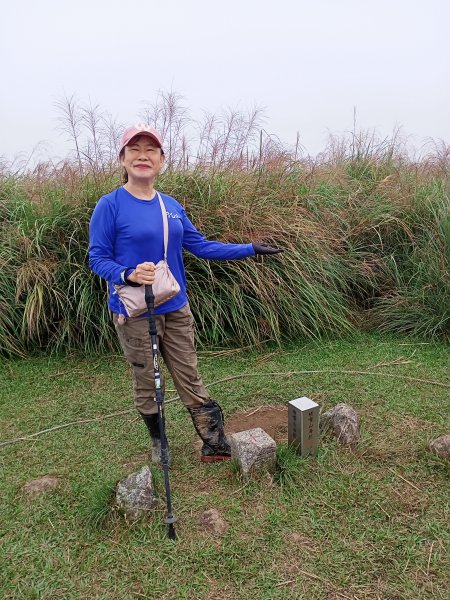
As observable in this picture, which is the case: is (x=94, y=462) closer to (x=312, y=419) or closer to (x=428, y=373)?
(x=312, y=419)

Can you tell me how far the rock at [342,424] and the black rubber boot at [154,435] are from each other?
0.90m

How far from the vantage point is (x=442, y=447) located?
252 centimetres

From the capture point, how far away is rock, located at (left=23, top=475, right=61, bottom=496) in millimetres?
2430

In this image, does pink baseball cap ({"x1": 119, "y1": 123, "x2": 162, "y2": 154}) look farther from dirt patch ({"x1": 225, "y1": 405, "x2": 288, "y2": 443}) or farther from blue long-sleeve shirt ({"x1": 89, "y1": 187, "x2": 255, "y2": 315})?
dirt patch ({"x1": 225, "y1": 405, "x2": 288, "y2": 443})

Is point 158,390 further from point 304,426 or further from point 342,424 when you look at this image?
point 342,424

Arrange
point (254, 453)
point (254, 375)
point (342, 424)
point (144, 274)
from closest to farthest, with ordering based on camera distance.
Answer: point (144, 274), point (254, 453), point (342, 424), point (254, 375)

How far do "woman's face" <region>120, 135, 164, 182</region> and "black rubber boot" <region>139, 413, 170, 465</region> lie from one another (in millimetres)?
1177

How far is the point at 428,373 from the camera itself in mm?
3674

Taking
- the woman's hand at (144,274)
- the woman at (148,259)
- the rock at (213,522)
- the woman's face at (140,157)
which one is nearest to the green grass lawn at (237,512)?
the rock at (213,522)

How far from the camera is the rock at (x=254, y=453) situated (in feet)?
7.74

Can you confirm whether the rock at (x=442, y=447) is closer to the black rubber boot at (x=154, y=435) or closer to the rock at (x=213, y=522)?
the rock at (x=213, y=522)

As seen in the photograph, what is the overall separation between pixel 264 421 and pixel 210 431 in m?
0.57

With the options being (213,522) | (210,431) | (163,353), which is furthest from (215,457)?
(163,353)


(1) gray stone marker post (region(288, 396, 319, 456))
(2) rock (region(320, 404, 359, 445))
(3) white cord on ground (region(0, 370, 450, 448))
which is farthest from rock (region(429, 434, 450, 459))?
(3) white cord on ground (region(0, 370, 450, 448))
